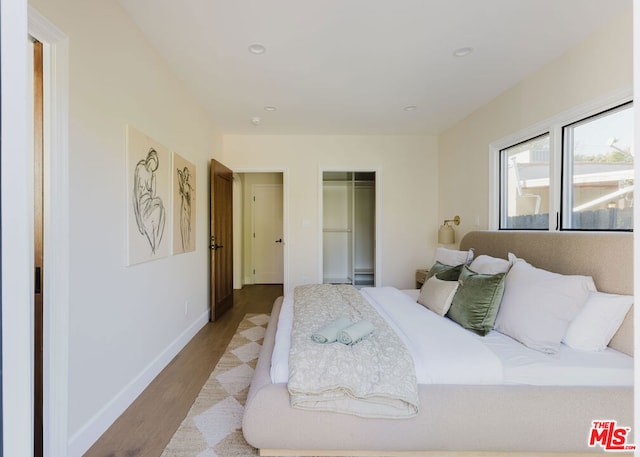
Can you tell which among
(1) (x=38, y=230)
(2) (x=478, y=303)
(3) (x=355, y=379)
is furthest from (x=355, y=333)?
(1) (x=38, y=230)

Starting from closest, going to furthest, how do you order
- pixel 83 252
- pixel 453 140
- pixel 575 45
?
pixel 83 252 → pixel 575 45 → pixel 453 140

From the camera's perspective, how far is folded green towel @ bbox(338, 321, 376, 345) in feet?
5.26

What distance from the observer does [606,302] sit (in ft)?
5.32

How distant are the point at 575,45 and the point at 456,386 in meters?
A: 2.53

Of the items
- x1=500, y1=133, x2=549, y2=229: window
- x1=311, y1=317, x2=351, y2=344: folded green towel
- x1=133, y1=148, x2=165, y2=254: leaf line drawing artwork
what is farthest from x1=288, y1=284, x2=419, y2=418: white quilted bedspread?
x1=500, y1=133, x2=549, y2=229: window

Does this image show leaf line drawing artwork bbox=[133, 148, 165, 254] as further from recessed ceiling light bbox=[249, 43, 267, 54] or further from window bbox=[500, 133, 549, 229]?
window bbox=[500, 133, 549, 229]

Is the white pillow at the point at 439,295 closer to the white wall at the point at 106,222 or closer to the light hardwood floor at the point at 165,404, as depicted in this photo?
the light hardwood floor at the point at 165,404

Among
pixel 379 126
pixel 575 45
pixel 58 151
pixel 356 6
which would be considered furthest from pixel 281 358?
pixel 379 126

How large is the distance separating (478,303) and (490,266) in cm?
51

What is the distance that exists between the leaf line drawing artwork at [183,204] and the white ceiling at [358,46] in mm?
804

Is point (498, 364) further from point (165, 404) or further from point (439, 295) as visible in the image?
point (165, 404)

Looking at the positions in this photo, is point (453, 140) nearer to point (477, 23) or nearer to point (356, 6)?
point (477, 23)

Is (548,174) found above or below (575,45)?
below

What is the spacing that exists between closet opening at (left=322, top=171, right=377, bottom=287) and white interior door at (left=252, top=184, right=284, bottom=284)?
0.95m
